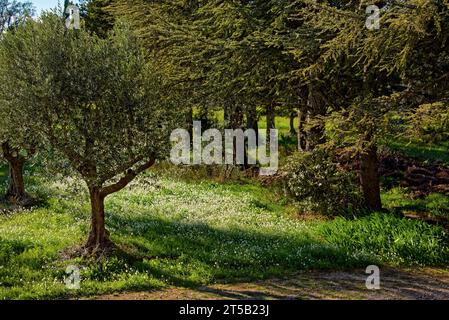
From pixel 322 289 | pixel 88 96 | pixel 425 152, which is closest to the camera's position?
pixel 322 289

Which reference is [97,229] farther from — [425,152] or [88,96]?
[425,152]

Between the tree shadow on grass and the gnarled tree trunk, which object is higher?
the gnarled tree trunk

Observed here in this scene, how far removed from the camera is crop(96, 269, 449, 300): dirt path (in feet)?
31.1


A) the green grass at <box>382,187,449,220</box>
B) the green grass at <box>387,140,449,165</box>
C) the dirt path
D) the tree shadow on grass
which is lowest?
the dirt path

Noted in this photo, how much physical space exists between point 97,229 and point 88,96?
9.93 feet

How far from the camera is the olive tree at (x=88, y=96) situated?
1056 cm

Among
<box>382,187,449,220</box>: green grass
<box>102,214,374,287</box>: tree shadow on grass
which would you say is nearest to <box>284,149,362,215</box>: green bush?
<box>382,187,449,220</box>: green grass

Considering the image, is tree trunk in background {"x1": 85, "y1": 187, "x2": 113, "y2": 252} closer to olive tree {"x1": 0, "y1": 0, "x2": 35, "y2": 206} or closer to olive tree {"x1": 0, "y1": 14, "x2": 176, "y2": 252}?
olive tree {"x1": 0, "y1": 14, "x2": 176, "y2": 252}

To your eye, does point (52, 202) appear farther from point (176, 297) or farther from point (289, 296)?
point (289, 296)

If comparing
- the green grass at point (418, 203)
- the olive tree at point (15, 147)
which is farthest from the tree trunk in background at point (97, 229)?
the green grass at point (418, 203)

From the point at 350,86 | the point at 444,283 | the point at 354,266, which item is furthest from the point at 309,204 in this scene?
the point at 444,283

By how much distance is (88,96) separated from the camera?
10664 mm

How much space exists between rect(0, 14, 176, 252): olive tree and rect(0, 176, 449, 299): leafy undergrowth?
111 cm

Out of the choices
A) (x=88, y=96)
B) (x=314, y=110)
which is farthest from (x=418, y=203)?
(x=88, y=96)
